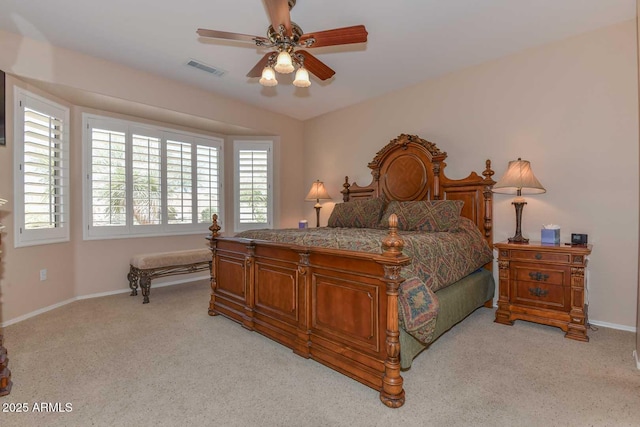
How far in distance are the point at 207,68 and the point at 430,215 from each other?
328 cm

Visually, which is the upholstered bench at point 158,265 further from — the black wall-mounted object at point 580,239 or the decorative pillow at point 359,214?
the black wall-mounted object at point 580,239

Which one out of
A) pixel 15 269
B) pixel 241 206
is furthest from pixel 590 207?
pixel 15 269

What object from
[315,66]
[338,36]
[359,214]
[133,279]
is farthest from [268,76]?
[133,279]

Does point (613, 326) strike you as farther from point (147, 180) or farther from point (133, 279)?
point (147, 180)

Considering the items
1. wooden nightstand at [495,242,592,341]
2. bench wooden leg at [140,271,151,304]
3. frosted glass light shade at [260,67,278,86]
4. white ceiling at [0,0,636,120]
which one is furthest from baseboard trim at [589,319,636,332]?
bench wooden leg at [140,271,151,304]

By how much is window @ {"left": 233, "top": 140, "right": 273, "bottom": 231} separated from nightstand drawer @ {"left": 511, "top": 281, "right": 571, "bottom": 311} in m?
3.97

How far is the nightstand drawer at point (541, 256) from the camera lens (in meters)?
2.77

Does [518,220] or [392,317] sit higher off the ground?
[518,220]

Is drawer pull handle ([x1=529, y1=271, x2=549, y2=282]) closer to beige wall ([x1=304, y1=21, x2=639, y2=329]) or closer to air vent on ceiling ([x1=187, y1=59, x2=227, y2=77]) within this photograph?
beige wall ([x1=304, y1=21, x2=639, y2=329])

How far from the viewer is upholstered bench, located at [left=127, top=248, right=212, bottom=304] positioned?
387 centimetres

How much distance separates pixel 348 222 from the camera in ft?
13.8

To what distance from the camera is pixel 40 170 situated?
11.5ft

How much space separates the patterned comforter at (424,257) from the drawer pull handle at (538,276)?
0.48 metres


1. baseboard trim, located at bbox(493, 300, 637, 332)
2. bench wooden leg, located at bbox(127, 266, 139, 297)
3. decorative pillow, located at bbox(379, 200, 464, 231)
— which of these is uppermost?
decorative pillow, located at bbox(379, 200, 464, 231)
